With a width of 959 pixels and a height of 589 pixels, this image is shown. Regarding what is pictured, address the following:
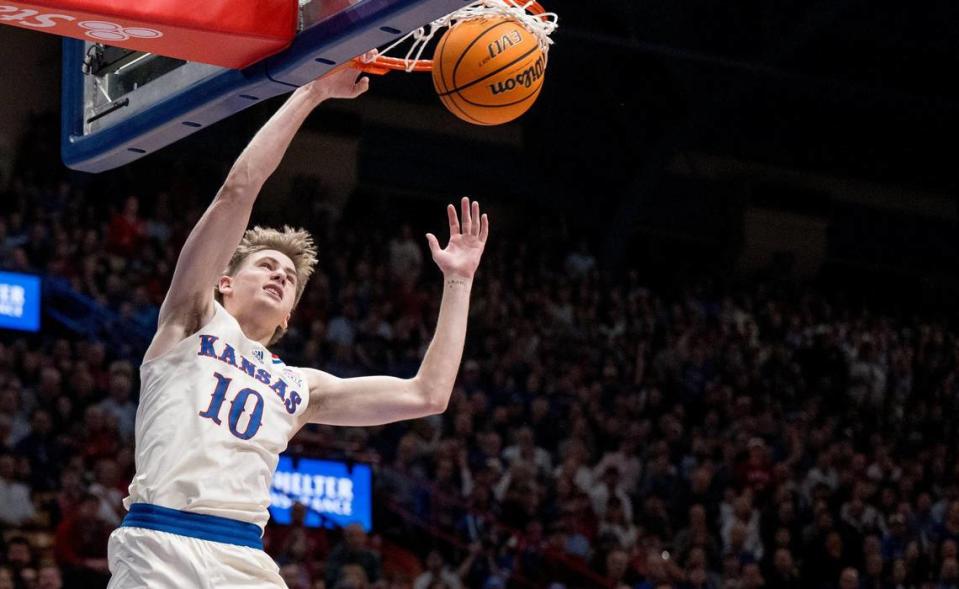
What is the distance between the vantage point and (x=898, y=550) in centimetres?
1317

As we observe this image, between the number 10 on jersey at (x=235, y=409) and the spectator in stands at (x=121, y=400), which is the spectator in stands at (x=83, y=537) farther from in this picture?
the number 10 on jersey at (x=235, y=409)

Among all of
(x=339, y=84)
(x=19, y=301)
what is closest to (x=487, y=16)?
(x=339, y=84)

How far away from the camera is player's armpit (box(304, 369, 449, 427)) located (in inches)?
184

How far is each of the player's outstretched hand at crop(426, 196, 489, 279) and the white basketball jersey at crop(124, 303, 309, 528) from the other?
680 millimetres

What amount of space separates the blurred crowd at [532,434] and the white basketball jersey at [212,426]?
471cm

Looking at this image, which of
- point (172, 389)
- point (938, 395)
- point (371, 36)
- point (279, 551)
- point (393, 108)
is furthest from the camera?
point (393, 108)

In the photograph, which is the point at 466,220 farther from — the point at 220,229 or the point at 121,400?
the point at 121,400

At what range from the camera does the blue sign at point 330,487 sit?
11703 millimetres

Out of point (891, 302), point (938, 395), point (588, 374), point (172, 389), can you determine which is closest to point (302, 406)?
point (172, 389)

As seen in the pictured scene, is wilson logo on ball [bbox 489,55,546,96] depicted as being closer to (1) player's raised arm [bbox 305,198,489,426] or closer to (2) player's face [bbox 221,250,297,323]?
(1) player's raised arm [bbox 305,198,489,426]

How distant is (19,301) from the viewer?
40.5 feet

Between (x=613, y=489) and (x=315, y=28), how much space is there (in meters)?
8.98

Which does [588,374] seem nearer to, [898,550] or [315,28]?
[898,550]

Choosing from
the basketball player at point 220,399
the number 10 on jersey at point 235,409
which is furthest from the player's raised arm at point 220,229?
the number 10 on jersey at point 235,409
